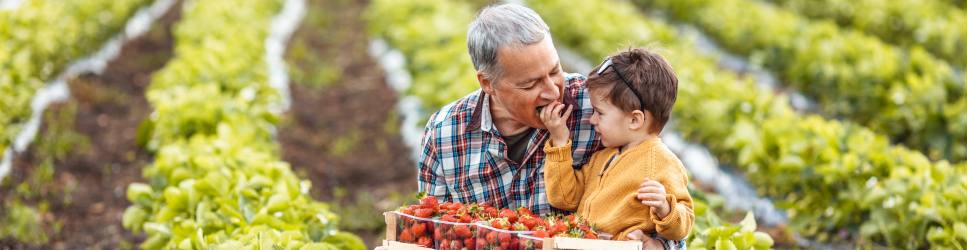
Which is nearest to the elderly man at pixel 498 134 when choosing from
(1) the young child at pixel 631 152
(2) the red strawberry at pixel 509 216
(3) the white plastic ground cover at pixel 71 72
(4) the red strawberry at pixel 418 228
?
(1) the young child at pixel 631 152

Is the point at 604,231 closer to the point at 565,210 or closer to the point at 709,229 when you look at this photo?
the point at 565,210

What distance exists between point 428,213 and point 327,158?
535 centimetres

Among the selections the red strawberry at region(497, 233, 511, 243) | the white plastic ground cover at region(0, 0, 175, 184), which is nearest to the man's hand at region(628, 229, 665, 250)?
the red strawberry at region(497, 233, 511, 243)

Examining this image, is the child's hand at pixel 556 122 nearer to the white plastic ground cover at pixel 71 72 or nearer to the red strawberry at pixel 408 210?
the red strawberry at pixel 408 210

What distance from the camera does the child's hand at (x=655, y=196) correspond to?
253 centimetres

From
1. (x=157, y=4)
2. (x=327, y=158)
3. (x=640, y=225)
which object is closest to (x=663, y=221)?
(x=640, y=225)

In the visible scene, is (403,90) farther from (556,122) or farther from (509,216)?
(509,216)

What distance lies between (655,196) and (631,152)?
0.77 ft

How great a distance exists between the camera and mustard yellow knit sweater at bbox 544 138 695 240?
2629mm

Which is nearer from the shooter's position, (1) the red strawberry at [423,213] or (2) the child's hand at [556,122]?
(1) the red strawberry at [423,213]

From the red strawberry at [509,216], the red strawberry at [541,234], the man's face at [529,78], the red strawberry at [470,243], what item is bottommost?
the red strawberry at [541,234]

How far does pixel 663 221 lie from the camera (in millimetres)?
2566

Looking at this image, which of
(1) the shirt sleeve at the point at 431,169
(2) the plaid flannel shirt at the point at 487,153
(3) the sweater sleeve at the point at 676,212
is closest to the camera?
(3) the sweater sleeve at the point at 676,212

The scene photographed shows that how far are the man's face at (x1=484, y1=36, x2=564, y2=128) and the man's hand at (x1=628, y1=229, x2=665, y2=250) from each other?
421 mm
